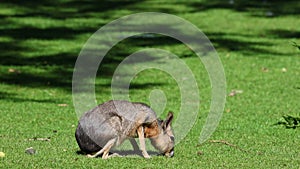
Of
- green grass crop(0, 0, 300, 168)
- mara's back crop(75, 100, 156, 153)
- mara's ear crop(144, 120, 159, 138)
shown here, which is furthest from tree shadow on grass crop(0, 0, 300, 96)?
mara's ear crop(144, 120, 159, 138)

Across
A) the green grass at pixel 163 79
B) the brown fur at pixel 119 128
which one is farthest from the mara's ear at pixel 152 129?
the green grass at pixel 163 79

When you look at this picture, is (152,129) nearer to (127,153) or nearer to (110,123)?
(110,123)

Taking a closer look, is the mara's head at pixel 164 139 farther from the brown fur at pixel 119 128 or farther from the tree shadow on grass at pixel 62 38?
the tree shadow on grass at pixel 62 38

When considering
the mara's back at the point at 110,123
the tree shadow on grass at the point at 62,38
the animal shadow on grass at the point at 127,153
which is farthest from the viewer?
the tree shadow on grass at the point at 62,38

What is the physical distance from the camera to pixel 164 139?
747cm

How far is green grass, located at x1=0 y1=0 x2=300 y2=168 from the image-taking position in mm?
7953

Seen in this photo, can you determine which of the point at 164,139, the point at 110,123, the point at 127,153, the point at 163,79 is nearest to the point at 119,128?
the point at 110,123

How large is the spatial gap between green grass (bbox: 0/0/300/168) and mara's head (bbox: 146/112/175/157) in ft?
0.45

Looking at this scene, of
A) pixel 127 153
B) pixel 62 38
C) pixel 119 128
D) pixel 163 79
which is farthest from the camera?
pixel 62 38

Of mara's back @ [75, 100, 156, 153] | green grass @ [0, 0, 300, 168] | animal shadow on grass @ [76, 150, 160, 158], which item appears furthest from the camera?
green grass @ [0, 0, 300, 168]

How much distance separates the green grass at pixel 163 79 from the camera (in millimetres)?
7953

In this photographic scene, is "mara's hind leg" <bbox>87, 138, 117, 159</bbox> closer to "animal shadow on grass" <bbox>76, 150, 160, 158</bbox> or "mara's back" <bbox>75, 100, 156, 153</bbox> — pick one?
"mara's back" <bbox>75, 100, 156, 153</bbox>

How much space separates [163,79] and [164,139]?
6.02m

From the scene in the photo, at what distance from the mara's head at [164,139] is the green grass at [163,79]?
0.14 m
